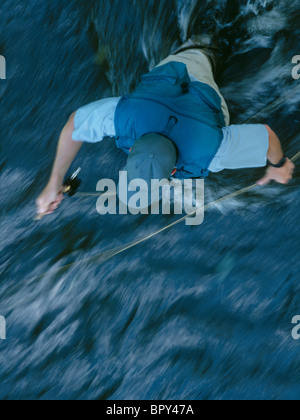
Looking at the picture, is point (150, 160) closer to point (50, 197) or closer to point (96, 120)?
point (96, 120)

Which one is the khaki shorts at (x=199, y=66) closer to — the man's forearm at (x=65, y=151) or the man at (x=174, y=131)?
the man at (x=174, y=131)

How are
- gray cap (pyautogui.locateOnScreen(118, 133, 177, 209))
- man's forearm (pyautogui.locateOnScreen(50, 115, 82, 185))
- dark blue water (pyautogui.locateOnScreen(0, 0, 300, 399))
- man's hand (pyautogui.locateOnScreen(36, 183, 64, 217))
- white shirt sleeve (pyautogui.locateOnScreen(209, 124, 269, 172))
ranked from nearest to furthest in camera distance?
gray cap (pyautogui.locateOnScreen(118, 133, 177, 209)), white shirt sleeve (pyautogui.locateOnScreen(209, 124, 269, 172)), man's forearm (pyautogui.locateOnScreen(50, 115, 82, 185)), man's hand (pyautogui.locateOnScreen(36, 183, 64, 217)), dark blue water (pyautogui.locateOnScreen(0, 0, 300, 399))

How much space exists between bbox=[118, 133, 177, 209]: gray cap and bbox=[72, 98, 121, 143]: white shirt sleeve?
270mm

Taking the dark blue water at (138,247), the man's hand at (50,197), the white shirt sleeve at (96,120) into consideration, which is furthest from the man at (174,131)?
the dark blue water at (138,247)

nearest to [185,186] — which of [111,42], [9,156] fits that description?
[111,42]

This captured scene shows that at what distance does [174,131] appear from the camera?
4.45 ft

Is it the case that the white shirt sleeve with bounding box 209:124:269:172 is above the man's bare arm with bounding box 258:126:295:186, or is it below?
above

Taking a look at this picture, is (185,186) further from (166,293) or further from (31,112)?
(31,112)

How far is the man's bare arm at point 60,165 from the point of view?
164 cm

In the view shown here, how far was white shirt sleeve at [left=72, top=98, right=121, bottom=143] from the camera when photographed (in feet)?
4.90

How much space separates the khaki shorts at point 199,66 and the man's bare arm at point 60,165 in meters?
0.53

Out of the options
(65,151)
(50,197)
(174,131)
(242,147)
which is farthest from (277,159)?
(50,197)

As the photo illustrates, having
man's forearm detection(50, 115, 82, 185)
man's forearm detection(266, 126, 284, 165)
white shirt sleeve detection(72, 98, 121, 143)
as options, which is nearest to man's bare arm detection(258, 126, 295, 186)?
man's forearm detection(266, 126, 284, 165)

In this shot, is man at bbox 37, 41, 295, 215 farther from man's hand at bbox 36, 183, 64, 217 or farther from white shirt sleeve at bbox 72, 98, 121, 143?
man's hand at bbox 36, 183, 64, 217
